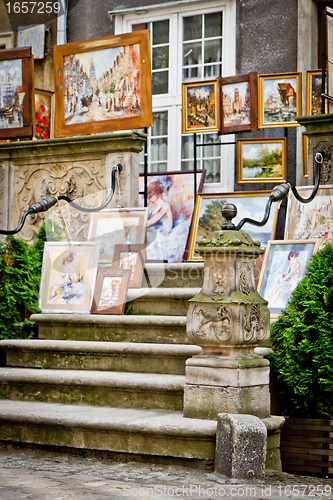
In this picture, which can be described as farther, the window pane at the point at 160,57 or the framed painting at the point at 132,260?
the window pane at the point at 160,57

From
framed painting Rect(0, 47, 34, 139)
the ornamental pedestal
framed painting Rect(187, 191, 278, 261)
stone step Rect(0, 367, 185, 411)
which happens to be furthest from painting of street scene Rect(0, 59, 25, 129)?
the ornamental pedestal

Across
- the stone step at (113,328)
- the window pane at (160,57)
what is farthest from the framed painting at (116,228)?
the window pane at (160,57)

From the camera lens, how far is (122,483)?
11.6 feet

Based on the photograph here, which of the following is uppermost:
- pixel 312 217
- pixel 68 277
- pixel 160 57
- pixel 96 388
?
pixel 160 57

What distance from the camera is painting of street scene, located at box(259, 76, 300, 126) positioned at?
7.82 meters

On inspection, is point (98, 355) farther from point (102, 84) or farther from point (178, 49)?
point (178, 49)

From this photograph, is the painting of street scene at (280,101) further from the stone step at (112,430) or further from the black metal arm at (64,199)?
the stone step at (112,430)

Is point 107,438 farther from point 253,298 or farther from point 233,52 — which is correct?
point 233,52

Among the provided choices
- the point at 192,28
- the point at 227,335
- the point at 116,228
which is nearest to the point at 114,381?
the point at 227,335

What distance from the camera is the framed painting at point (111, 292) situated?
219 inches

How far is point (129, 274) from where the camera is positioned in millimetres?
5660

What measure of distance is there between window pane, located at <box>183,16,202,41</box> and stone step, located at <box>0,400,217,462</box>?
20.9 feet

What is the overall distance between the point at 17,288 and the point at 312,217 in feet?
8.91

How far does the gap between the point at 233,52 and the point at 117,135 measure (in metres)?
3.19
